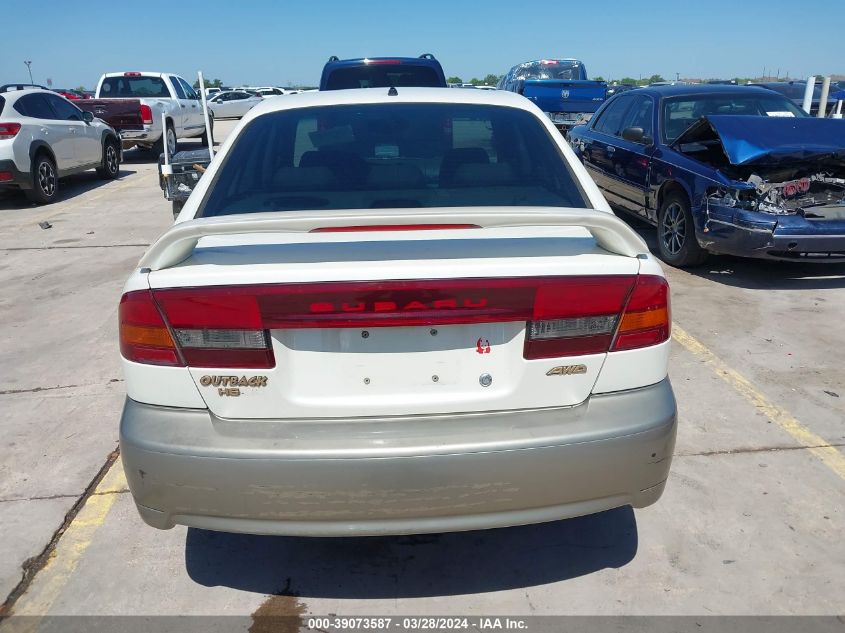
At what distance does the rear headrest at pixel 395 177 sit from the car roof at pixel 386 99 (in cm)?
41

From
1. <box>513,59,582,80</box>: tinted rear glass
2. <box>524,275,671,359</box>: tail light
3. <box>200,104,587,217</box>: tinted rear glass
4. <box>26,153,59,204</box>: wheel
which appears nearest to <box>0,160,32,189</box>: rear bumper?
<box>26,153,59,204</box>: wheel

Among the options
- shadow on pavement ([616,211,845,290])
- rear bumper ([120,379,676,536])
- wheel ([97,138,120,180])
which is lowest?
shadow on pavement ([616,211,845,290])

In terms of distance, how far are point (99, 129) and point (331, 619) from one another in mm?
12940

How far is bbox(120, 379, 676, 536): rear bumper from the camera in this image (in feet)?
6.79

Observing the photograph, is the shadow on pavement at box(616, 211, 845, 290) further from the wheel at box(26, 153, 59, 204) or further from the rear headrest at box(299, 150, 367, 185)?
the wheel at box(26, 153, 59, 204)

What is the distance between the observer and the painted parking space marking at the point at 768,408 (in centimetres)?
341

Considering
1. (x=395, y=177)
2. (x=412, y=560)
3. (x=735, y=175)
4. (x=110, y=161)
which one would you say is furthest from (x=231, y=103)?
(x=412, y=560)

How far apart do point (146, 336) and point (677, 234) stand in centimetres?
567

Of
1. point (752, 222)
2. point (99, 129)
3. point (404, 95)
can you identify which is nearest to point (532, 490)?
point (404, 95)

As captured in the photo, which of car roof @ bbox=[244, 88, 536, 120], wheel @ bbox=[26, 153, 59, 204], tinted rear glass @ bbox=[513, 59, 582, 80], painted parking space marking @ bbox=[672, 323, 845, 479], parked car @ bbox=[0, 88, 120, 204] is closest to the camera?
car roof @ bbox=[244, 88, 536, 120]

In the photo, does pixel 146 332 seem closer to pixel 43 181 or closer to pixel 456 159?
pixel 456 159

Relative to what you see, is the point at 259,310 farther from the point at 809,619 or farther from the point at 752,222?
the point at 752,222

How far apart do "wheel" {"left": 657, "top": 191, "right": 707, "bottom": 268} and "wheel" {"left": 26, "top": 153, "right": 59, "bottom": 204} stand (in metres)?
9.11

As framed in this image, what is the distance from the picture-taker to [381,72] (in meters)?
8.90
